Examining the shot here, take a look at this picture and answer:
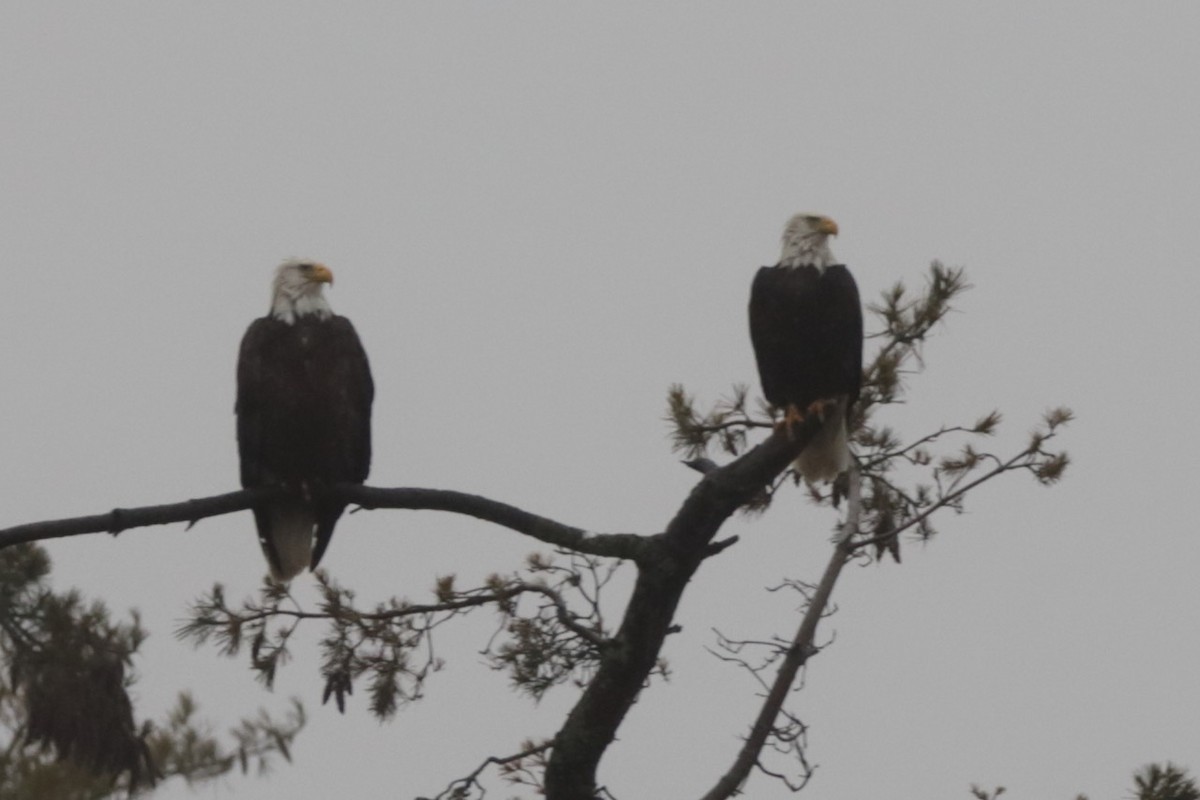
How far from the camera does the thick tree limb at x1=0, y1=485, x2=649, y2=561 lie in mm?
4203

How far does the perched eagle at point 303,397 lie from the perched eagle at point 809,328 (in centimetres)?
115

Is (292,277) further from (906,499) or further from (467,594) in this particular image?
(906,499)

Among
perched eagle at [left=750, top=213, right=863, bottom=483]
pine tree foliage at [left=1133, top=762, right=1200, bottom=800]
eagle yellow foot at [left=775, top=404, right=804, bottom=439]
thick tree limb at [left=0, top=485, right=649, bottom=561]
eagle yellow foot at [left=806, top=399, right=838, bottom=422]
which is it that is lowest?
pine tree foliage at [left=1133, top=762, right=1200, bottom=800]

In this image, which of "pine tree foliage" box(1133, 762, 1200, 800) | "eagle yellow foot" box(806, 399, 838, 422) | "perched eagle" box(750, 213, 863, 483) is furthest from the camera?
"perched eagle" box(750, 213, 863, 483)

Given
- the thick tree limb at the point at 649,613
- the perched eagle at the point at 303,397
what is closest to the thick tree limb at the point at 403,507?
the thick tree limb at the point at 649,613

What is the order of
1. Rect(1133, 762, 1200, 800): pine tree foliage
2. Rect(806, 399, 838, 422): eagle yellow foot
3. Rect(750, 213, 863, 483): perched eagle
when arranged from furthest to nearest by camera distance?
Rect(750, 213, 863, 483): perched eagle < Rect(806, 399, 838, 422): eagle yellow foot < Rect(1133, 762, 1200, 800): pine tree foliage

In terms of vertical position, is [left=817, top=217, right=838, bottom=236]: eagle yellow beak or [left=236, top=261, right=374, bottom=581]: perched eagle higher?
[left=817, top=217, right=838, bottom=236]: eagle yellow beak

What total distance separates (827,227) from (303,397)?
157cm

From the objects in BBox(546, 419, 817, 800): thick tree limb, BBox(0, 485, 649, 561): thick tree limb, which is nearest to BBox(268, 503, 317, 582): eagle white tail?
BBox(0, 485, 649, 561): thick tree limb

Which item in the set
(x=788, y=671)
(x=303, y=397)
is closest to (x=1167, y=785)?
(x=788, y=671)

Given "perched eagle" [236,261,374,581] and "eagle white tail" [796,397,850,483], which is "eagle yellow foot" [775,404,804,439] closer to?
"eagle white tail" [796,397,850,483]

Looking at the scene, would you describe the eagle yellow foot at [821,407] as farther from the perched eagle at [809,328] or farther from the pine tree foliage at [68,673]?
the pine tree foliage at [68,673]

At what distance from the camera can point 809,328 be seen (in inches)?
221

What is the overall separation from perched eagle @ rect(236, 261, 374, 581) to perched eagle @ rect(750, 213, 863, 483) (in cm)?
115
